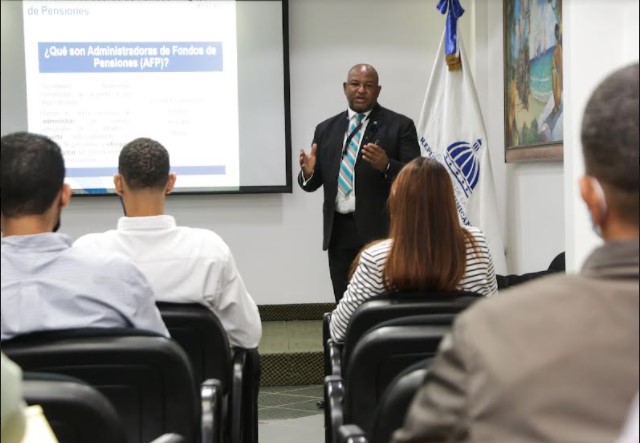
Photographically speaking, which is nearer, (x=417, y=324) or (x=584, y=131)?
(x=584, y=131)

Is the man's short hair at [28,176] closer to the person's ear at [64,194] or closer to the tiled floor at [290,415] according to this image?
the person's ear at [64,194]

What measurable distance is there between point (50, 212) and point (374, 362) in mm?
754

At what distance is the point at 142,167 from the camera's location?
2543mm

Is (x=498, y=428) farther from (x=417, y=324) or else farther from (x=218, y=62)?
(x=218, y=62)

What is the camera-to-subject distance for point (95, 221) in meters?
5.74

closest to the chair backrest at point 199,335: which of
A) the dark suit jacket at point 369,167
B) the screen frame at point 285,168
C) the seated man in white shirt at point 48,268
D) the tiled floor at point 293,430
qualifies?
the seated man in white shirt at point 48,268

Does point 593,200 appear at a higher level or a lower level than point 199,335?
higher

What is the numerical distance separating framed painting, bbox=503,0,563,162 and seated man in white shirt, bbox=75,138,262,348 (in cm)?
227

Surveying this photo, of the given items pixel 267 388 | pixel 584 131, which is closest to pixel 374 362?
pixel 584 131

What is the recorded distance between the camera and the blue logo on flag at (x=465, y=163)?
5.07 m

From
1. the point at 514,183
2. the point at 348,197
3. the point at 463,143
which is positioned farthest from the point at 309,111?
the point at 348,197

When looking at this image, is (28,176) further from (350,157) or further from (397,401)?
(350,157)

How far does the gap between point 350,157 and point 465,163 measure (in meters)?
1.04

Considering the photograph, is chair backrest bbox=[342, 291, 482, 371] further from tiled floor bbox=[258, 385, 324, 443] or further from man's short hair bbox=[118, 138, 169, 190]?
tiled floor bbox=[258, 385, 324, 443]
